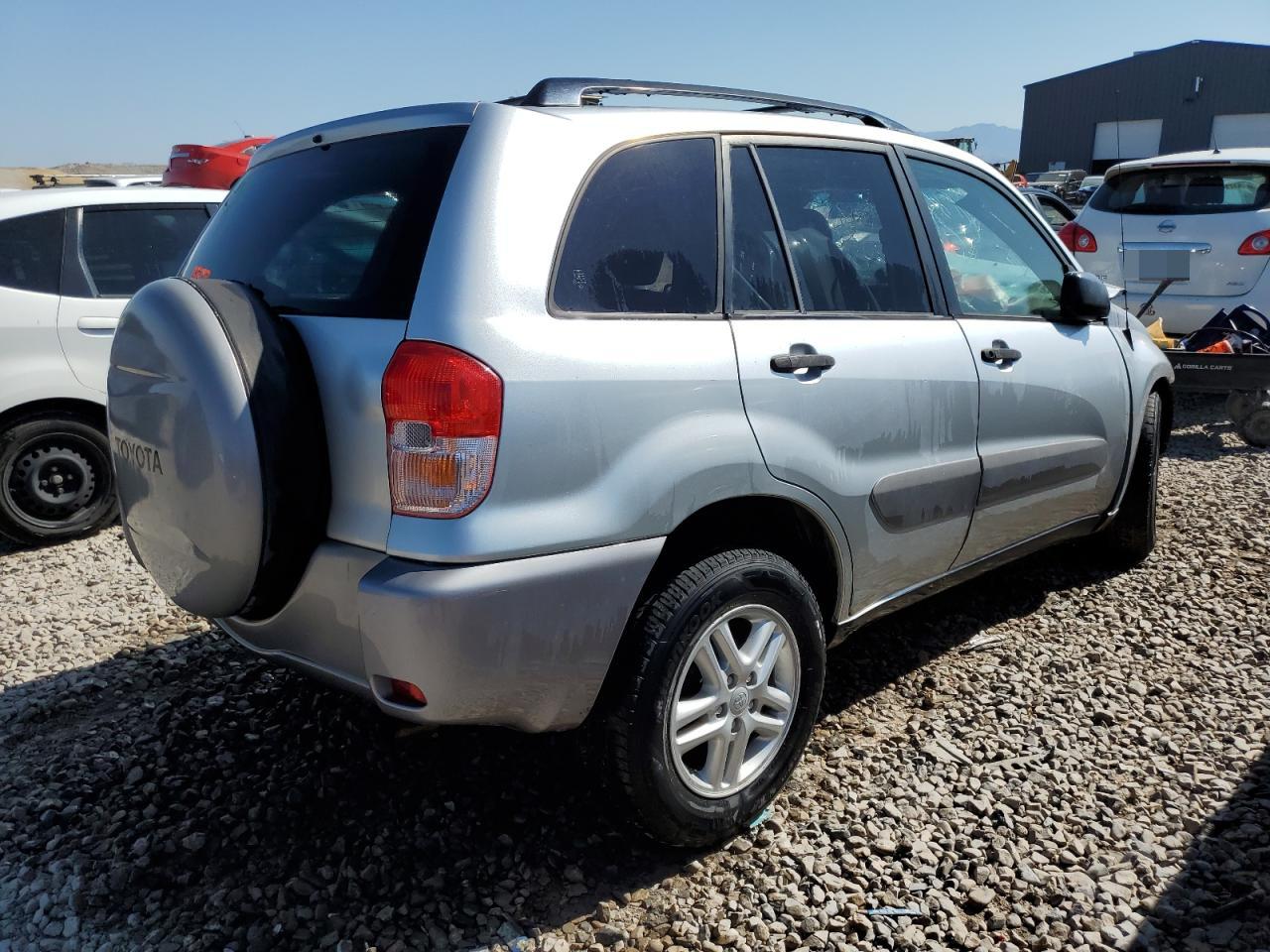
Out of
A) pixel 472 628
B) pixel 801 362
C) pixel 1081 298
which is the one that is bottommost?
pixel 472 628

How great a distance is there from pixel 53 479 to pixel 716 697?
402 centimetres

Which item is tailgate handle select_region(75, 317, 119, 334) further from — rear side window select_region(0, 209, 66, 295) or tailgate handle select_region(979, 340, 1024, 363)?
tailgate handle select_region(979, 340, 1024, 363)

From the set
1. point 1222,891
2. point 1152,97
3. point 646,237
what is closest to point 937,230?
point 646,237

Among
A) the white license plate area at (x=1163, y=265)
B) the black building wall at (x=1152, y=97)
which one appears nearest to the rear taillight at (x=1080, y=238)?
the white license plate area at (x=1163, y=265)

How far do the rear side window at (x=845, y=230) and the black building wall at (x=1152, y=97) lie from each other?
41074mm

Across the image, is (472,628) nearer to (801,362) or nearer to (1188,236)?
(801,362)

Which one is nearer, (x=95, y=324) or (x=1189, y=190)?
(x=95, y=324)

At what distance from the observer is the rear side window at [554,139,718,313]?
86.0 inches

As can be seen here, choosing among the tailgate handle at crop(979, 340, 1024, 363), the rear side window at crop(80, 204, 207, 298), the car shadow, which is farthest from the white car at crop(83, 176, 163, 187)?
the car shadow

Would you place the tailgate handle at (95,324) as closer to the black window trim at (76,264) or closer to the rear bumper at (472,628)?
the black window trim at (76,264)

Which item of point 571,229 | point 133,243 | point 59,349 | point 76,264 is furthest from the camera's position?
point 133,243

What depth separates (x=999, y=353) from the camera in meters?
3.15

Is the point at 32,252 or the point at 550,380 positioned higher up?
the point at 32,252

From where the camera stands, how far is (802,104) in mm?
3039
